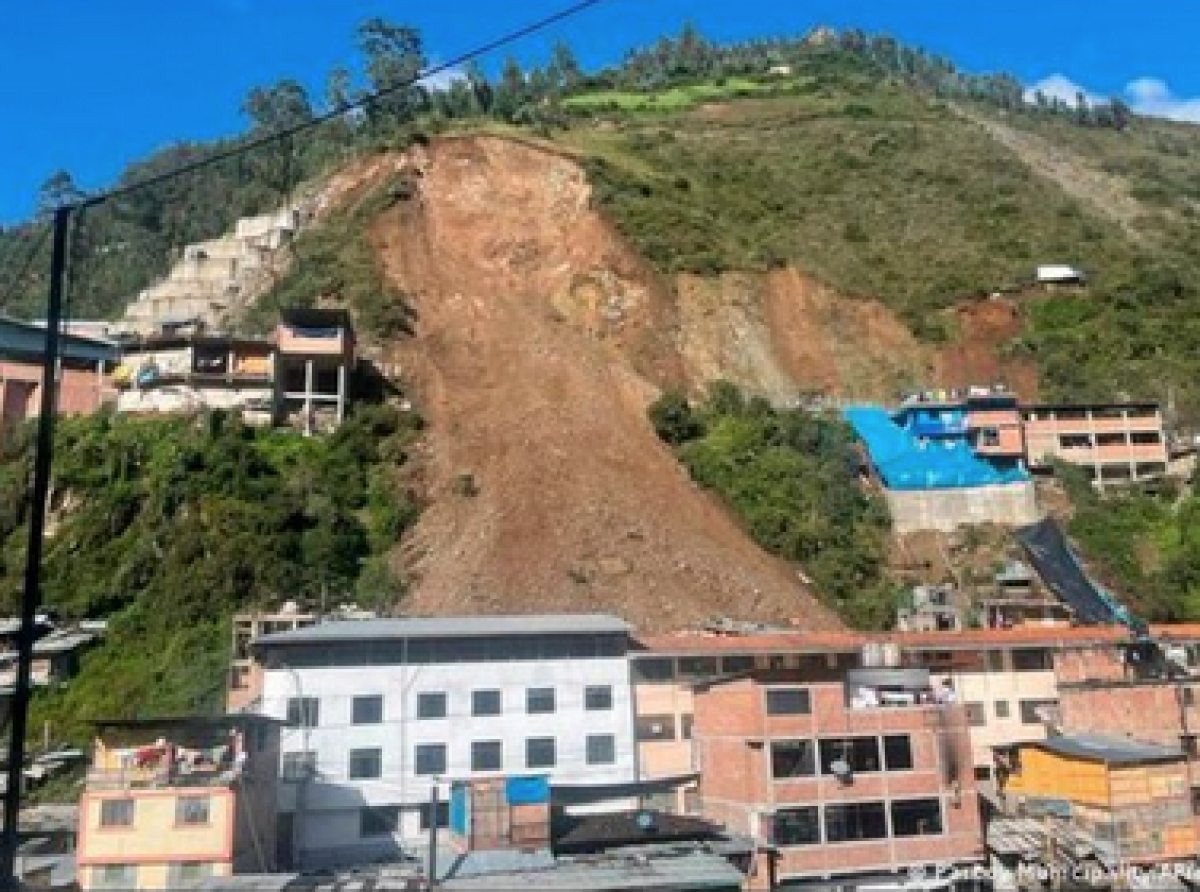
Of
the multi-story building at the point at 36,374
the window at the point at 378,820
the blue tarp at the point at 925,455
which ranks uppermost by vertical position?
the multi-story building at the point at 36,374

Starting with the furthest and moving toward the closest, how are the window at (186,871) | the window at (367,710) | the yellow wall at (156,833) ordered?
the window at (367,710) → the yellow wall at (156,833) → the window at (186,871)

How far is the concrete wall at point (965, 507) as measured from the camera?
45969 millimetres

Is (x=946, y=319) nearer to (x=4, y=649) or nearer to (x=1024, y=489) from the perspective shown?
(x=1024, y=489)

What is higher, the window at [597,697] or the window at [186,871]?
the window at [597,697]

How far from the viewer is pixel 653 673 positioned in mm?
31812

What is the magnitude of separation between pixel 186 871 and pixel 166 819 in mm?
1095

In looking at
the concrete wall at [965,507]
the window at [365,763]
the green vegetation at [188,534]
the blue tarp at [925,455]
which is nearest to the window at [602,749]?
the window at [365,763]

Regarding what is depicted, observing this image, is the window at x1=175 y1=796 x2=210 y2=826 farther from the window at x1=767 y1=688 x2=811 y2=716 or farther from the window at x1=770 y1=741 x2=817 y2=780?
the window at x1=767 y1=688 x2=811 y2=716

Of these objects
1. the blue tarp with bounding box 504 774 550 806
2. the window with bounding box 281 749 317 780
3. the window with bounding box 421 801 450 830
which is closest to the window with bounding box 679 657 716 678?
the window with bounding box 421 801 450 830

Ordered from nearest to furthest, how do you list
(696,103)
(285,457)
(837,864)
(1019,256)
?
1. (837,864)
2. (285,457)
3. (1019,256)
4. (696,103)

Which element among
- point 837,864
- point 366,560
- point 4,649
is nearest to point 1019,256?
point 366,560

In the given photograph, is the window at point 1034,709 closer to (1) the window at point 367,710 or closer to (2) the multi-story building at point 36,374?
(1) the window at point 367,710

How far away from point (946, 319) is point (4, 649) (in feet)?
156

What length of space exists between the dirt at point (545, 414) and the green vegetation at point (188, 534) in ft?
7.92
